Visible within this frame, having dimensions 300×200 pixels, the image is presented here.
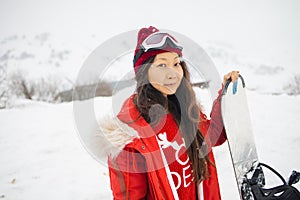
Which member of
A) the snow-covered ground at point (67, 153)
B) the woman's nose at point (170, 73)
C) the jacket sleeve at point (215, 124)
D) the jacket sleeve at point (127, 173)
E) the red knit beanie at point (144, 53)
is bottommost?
the snow-covered ground at point (67, 153)

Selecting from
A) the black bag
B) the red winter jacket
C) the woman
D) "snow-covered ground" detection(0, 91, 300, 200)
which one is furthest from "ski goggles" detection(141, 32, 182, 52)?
"snow-covered ground" detection(0, 91, 300, 200)

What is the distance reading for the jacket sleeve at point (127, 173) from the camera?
89 centimetres

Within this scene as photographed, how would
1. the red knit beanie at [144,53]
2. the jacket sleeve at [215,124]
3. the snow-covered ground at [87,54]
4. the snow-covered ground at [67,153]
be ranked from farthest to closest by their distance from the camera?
the snow-covered ground at [87,54], the snow-covered ground at [67,153], the jacket sleeve at [215,124], the red knit beanie at [144,53]

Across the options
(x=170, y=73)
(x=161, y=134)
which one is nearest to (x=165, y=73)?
(x=170, y=73)

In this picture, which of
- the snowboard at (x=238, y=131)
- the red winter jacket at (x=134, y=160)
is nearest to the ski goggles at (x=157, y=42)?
the red winter jacket at (x=134, y=160)

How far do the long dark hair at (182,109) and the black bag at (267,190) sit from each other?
18 centimetres

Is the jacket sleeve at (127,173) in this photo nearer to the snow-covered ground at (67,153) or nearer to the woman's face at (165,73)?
the woman's face at (165,73)

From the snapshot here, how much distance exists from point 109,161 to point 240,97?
0.73 metres

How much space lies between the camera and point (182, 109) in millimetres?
1081

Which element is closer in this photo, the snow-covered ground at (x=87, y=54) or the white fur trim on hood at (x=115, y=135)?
the white fur trim on hood at (x=115, y=135)

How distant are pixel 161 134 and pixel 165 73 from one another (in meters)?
0.24

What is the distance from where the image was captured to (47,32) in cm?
1178

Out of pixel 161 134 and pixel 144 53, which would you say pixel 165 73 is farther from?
pixel 161 134

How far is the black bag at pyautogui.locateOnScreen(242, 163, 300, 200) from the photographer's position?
3.11 feet
